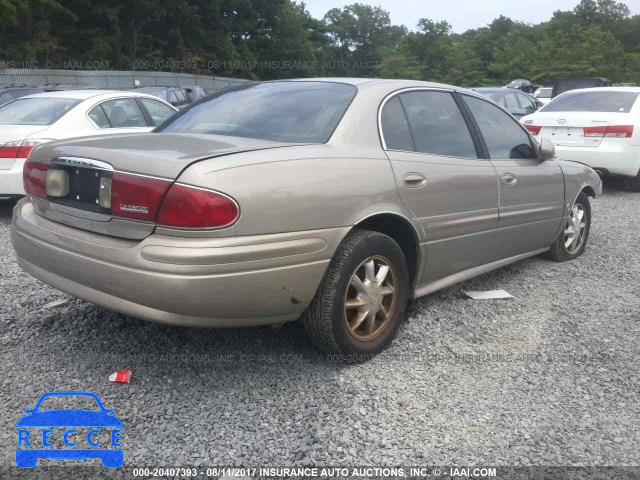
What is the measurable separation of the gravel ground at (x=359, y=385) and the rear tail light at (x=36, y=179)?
837mm

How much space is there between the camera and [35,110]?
7.00 m

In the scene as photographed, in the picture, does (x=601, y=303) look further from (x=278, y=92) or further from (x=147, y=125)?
(x=147, y=125)

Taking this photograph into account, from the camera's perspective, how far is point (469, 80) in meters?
63.5

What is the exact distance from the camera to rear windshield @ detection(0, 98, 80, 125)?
6781mm

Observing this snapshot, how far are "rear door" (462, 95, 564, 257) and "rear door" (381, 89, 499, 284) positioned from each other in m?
0.16

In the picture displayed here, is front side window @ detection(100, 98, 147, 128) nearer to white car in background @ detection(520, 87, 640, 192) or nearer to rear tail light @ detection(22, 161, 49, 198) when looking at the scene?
rear tail light @ detection(22, 161, 49, 198)

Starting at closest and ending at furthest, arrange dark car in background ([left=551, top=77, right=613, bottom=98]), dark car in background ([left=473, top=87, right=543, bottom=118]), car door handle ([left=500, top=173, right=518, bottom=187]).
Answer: car door handle ([left=500, top=173, right=518, bottom=187]), dark car in background ([left=473, top=87, right=543, bottom=118]), dark car in background ([left=551, top=77, right=613, bottom=98])

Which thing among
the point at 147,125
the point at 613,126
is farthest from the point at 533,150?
the point at 147,125

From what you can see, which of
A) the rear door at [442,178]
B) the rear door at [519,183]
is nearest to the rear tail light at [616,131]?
the rear door at [519,183]

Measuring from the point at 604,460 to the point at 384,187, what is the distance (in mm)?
1594

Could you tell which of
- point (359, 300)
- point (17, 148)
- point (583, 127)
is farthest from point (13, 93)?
point (359, 300)

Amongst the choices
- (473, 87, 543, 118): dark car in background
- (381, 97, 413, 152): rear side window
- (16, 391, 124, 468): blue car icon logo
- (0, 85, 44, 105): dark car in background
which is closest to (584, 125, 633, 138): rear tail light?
(473, 87, 543, 118): dark car in background

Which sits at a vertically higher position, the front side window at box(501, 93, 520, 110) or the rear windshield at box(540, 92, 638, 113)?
the rear windshield at box(540, 92, 638, 113)

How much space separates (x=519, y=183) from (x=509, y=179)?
145 mm
